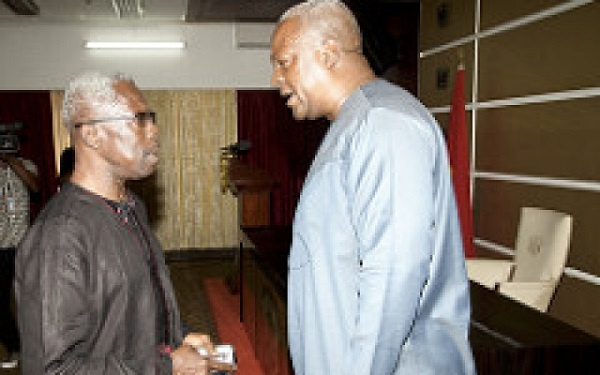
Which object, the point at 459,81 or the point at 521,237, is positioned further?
the point at 459,81

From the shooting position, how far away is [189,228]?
735 centimetres

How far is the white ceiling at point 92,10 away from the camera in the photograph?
18.6ft

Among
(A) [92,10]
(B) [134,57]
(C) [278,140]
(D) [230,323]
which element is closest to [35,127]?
(B) [134,57]

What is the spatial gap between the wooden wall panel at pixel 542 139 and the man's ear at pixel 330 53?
8.61 ft

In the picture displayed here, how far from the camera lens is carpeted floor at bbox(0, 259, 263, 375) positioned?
382 centimetres

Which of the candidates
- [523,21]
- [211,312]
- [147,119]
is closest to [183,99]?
[211,312]

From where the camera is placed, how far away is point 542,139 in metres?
3.54

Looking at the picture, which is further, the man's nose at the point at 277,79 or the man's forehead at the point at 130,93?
the man's forehead at the point at 130,93

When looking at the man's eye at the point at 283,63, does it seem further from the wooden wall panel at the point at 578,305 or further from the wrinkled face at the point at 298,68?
the wooden wall panel at the point at 578,305

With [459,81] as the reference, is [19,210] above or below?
below

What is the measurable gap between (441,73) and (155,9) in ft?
11.9

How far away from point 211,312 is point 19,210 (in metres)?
2.15

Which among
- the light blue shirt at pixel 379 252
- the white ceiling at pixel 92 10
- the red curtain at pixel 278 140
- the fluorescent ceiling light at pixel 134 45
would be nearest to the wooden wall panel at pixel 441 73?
the red curtain at pixel 278 140

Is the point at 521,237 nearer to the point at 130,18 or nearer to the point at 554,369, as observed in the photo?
the point at 554,369
